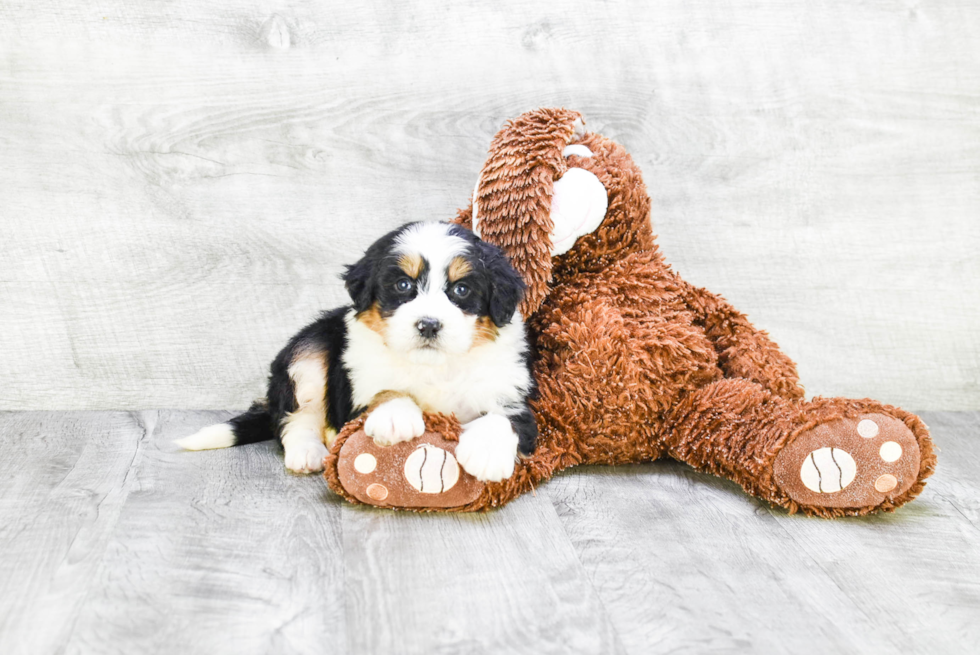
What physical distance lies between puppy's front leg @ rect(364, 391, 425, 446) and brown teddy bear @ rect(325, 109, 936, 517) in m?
0.03

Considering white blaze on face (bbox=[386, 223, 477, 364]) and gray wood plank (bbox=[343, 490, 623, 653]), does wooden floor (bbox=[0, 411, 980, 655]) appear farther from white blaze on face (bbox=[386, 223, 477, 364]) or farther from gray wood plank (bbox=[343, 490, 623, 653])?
white blaze on face (bbox=[386, 223, 477, 364])

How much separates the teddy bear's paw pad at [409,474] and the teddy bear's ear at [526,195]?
0.45 m

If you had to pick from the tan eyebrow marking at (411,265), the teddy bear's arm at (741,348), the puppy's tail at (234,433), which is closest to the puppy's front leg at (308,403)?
the puppy's tail at (234,433)

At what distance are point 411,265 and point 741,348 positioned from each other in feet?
2.93

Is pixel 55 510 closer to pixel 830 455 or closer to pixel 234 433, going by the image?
pixel 234 433

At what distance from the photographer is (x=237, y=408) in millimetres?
2613

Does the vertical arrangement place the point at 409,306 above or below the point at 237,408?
above

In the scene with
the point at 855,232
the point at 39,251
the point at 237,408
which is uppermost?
the point at 855,232

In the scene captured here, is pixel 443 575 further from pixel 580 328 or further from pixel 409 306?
pixel 580 328

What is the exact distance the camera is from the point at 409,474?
1.67 meters

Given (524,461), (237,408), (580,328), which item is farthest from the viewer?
(237,408)

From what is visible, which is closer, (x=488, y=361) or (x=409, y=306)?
(x=409, y=306)

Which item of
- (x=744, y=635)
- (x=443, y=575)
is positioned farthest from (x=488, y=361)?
(x=744, y=635)

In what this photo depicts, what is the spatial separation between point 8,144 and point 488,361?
1.58 m
